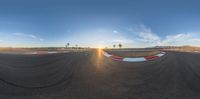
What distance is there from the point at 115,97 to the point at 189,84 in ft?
7.68

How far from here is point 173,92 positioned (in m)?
5.17

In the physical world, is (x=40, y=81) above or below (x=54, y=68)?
below

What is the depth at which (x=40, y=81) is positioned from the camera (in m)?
5.88

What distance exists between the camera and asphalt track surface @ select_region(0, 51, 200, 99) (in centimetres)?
518

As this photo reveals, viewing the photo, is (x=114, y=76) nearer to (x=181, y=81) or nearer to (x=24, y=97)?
(x=181, y=81)

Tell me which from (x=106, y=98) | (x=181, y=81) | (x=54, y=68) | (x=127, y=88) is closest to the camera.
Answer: (x=106, y=98)

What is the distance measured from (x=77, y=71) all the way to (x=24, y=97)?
1706 millimetres

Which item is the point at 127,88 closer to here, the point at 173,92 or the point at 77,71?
the point at 173,92

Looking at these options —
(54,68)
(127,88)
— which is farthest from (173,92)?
(54,68)

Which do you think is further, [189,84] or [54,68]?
[54,68]

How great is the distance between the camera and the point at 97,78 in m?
5.64

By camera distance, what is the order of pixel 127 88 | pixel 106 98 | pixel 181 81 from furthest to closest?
pixel 181 81 < pixel 127 88 < pixel 106 98

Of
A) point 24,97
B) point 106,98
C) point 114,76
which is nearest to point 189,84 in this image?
point 114,76

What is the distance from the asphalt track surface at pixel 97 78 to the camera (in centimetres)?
518
